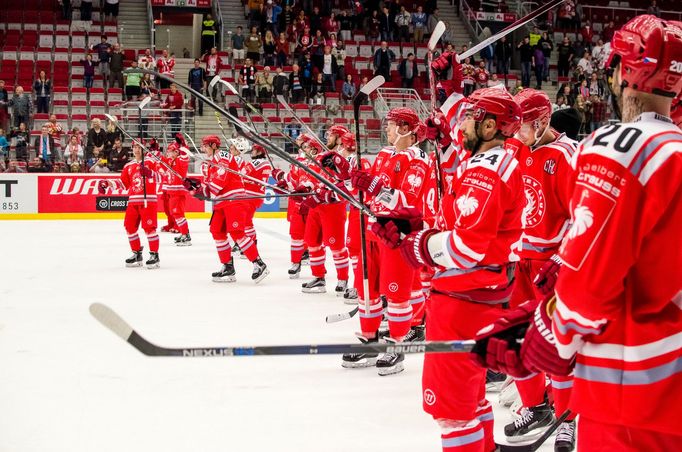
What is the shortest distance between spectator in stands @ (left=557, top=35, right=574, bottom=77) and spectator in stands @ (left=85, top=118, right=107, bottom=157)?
1194cm

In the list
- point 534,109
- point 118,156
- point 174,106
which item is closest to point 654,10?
point 174,106

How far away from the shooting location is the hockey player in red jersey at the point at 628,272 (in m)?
1.66

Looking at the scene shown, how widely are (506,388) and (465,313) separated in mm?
1576

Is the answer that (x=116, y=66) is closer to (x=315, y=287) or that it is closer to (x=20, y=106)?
(x=20, y=106)

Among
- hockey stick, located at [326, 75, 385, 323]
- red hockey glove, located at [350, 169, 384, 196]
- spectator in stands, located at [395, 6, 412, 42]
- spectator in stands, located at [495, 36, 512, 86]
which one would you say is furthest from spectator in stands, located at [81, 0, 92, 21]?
red hockey glove, located at [350, 169, 384, 196]

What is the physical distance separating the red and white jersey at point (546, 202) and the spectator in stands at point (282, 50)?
52.2 feet

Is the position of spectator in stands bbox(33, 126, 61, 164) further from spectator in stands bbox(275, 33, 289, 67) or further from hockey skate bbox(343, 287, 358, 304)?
hockey skate bbox(343, 287, 358, 304)

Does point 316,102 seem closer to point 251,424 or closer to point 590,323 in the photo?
point 251,424

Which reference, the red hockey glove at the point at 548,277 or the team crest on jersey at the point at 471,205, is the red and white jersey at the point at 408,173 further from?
the team crest on jersey at the point at 471,205

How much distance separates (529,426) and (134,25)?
19325mm

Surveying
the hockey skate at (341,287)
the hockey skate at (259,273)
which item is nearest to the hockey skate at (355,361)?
the hockey skate at (341,287)

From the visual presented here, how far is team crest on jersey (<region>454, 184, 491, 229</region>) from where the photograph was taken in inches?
114

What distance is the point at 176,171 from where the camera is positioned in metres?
12.4

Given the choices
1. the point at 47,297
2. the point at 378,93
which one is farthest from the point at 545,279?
the point at 378,93
